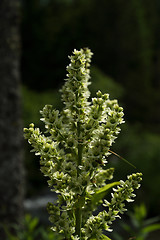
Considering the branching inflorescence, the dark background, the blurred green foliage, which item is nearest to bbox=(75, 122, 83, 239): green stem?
the branching inflorescence

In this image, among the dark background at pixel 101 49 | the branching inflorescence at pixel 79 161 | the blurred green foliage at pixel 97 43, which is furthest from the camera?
the blurred green foliage at pixel 97 43

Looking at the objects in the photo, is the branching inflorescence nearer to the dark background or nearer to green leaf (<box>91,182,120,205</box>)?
green leaf (<box>91,182,120,205</box>)

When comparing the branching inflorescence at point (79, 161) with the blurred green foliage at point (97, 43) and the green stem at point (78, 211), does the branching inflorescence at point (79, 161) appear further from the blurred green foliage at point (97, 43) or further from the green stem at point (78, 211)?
the blurred green foliage at point (97, 43)

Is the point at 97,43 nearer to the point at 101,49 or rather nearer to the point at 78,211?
the point at 101,49

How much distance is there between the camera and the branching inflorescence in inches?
52.7

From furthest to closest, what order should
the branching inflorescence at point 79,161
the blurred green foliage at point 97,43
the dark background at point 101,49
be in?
the blurred green foliage at point 97,43 < the dark background at point 101,49 < the branching inflorescence at point 79,161

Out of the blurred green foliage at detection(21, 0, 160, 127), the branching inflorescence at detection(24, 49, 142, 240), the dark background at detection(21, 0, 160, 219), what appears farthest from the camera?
the blurred green foliage at detection(21, 0, 160, 127)

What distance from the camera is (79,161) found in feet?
4.53

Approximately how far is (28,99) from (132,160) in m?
5.53

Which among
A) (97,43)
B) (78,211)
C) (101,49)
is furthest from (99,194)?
(97,43)

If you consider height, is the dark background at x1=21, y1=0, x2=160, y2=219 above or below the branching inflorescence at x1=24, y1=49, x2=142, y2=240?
above

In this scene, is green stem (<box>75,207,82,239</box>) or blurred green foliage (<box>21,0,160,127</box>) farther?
blurred green foliage (<box>21,0,160,127</box>)

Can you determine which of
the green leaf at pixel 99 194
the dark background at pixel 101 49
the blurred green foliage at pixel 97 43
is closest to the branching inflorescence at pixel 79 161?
the green leaf at pixel 99 194

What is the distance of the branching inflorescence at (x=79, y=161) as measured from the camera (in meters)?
1.34
